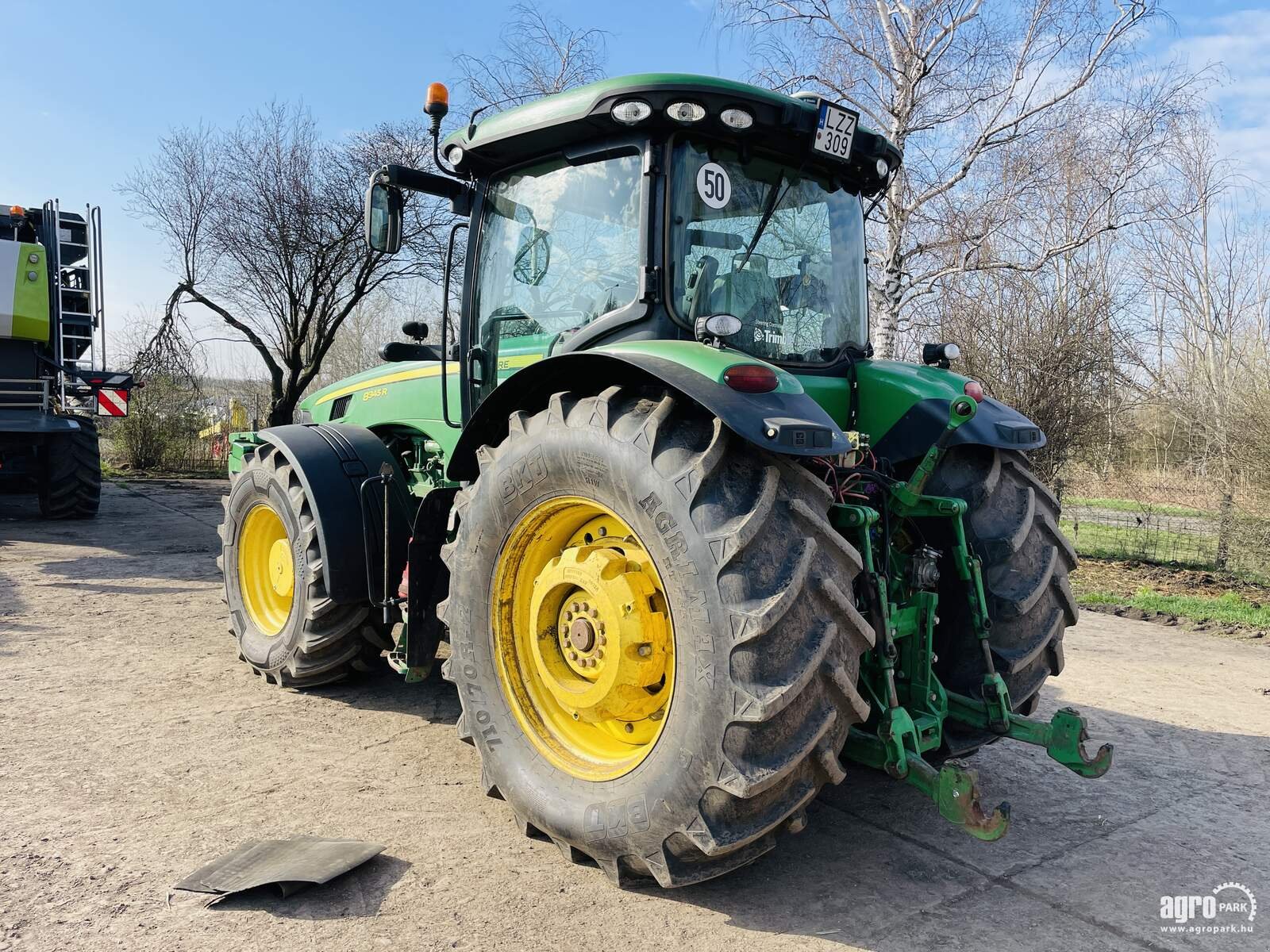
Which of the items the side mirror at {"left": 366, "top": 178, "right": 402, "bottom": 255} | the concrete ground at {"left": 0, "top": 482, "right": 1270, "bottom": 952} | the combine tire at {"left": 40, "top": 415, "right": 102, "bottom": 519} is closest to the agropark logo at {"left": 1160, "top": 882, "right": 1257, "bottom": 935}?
the concrete ground at {"left": 0, "top": 482, "right": 1270, "bottom": 952}

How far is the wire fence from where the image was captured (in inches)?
352

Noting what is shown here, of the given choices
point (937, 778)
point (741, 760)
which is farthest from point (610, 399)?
point (937, 778)

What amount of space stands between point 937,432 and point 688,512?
1357mm

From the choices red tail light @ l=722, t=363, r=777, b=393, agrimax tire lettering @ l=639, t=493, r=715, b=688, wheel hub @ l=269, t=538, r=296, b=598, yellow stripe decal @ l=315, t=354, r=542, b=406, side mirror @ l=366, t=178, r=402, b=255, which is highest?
side mirror @ l=366, t=178, r=402, b=255

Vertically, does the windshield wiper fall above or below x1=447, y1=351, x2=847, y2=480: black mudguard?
above

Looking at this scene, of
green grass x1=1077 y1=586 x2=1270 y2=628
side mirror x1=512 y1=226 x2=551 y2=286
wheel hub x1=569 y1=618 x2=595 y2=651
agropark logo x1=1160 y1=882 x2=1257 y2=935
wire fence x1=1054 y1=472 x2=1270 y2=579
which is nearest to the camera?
agropark logo x1=1160 y1=882 x2=1257 y2=935

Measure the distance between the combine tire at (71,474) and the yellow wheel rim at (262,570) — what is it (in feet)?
20.0

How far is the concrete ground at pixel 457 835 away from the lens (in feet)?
8.00

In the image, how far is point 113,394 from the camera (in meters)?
9.99

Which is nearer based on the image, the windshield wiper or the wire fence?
the windshield wiper

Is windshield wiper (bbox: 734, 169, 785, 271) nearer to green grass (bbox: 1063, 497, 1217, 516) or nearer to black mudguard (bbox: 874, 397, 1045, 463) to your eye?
black mudguard (bbox: 874, 397, 1045, 463)

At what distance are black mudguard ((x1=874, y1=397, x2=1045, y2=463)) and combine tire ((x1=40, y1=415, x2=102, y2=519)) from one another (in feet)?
30.1

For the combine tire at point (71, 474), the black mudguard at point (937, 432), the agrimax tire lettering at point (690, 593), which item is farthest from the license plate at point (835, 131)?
the combine tire at point (71, 474)

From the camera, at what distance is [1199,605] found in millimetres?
7789
